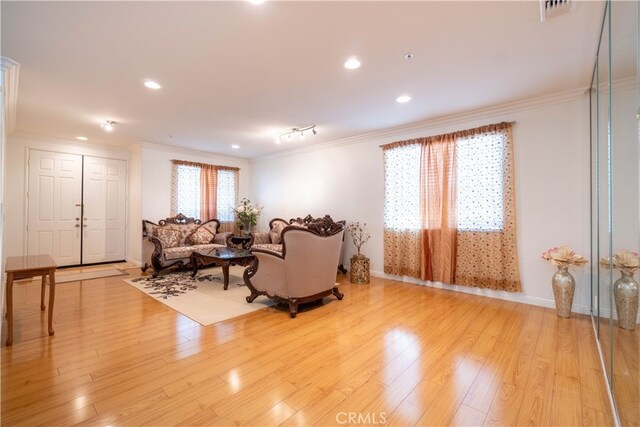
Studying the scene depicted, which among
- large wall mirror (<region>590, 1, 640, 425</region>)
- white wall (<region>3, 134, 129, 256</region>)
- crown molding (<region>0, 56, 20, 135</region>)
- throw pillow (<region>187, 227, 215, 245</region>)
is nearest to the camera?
large wall mirror (<region>590, 1, 640, 425</region>)

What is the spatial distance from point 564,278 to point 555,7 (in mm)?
2724

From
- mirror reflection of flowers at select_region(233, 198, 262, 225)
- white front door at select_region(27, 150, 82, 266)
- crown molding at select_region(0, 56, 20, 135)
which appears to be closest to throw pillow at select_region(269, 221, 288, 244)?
mirror reflection of flowers at select_region(233, 198, 262, 225)

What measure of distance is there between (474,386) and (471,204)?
8.89 feet

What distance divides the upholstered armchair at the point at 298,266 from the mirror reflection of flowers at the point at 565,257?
246 cm

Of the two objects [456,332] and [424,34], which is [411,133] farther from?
[456,332]

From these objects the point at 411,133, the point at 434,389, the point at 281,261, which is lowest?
the point at 434,389

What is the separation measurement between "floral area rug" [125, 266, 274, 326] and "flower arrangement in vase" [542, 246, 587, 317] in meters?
3.39

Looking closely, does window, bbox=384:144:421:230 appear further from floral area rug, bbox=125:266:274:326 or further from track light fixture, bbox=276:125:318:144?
floral area rug, bbox=125:266:274:326

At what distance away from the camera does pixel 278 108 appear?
3.86m

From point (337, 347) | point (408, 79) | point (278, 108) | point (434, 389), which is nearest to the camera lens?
point (434, 389)

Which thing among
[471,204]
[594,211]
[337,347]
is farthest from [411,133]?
[337,347]

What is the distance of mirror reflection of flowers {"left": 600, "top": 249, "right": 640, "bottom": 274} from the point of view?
5.39 ft

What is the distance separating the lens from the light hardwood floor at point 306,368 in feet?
5.30

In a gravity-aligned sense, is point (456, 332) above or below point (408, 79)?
below
